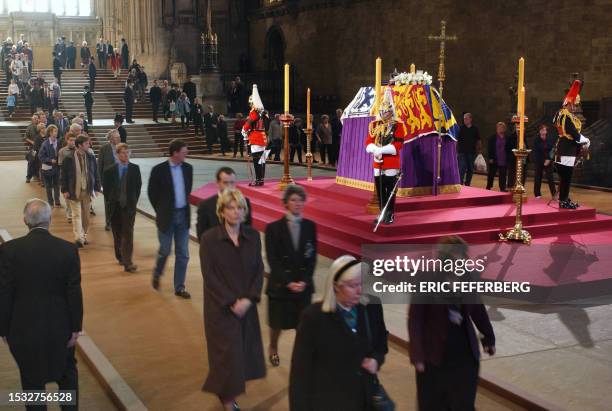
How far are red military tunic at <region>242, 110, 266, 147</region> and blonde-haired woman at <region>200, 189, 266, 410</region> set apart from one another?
30.6 ft

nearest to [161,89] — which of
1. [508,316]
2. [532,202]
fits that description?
[532,202]

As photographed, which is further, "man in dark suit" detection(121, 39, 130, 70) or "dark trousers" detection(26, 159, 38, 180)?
"man in dark suit" detection(121, 39, 130, 70)

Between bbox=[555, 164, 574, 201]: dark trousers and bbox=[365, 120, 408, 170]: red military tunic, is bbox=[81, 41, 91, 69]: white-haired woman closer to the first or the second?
bbox=[555, 164, 574, 201]: dark trousers

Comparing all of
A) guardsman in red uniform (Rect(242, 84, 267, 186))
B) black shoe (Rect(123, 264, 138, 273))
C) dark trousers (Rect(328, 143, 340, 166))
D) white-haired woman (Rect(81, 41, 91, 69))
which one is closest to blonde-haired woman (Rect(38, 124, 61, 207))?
guardsman in red uniform (Rect(242, 84, 267, 186))

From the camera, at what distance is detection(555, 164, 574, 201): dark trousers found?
12328 mm

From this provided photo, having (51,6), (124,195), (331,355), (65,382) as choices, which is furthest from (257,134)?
(51,6)

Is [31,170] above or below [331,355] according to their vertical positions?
below

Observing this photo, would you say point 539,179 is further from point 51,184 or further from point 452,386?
point 452,386

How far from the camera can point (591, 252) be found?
10.4 metres

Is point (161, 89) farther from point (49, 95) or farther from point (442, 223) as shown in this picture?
point (442, 223)

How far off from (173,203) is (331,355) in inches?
204

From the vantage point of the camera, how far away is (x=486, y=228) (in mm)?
11141

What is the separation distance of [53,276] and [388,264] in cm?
548

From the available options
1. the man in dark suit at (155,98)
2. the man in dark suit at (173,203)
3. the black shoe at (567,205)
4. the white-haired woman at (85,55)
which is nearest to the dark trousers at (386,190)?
the man in dark suit at (173,203)
